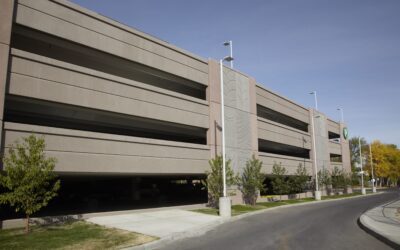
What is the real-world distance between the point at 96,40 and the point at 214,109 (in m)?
13.0

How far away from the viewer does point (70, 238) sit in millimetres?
15195

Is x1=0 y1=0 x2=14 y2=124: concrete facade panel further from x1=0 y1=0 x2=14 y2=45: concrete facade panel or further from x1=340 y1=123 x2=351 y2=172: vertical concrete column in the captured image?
x1=340 y1=123 x2=351 y2=172: vertical concrete column

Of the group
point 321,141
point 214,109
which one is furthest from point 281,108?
point 214,109

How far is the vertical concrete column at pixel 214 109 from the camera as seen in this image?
3281cm

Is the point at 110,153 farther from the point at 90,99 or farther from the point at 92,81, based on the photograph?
the point at 92,81

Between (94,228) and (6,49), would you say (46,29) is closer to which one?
(6,49)

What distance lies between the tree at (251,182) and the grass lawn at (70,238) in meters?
18.8

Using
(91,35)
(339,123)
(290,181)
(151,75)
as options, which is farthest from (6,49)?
(339,123)

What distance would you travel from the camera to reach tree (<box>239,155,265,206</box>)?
3450cm

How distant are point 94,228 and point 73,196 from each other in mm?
26052

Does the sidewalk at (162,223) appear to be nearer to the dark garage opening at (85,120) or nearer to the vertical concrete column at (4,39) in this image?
the dark garage opening at (85,120)

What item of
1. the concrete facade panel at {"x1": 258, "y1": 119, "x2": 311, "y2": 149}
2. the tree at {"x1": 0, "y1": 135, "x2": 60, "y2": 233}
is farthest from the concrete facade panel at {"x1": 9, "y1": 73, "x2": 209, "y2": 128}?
the concrete facade panel at {"x1": 258, "y1": 119, "x2": 311, "y2": 149}

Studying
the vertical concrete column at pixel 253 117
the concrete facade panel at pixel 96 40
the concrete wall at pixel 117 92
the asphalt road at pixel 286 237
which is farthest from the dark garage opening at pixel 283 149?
the asphalt road at pixel 286 237

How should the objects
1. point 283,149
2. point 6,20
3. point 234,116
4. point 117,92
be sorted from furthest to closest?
point 283,149 → point 234,116 → point 117,92 → point 6,20
